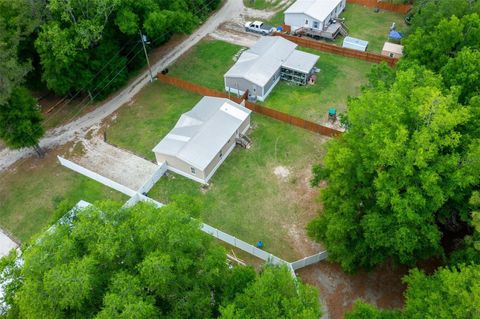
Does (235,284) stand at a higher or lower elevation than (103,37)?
lower

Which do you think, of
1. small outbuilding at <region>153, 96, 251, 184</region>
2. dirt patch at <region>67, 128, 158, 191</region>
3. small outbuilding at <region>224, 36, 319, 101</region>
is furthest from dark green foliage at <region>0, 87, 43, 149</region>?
small outbuilding at <region>224, 36, 319, 101</region>

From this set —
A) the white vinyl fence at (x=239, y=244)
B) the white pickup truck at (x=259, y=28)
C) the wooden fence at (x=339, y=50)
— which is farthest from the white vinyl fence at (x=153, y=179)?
the white pickup truck at (x=259, y=28)

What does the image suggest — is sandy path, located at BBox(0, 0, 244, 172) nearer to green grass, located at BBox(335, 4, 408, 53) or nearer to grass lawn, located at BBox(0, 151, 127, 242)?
grass lawn, located at BBox(0, 151, 127, 242)

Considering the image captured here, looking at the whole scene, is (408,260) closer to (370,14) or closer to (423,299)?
(423,299)

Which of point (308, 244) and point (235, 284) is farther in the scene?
point (308, 244)

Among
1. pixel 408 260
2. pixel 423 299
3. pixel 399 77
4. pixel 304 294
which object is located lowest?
pixel 408 260

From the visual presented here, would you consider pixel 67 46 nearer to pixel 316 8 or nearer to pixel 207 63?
pixel 207 63

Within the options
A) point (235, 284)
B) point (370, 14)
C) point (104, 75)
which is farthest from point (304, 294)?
point (370, 14)
